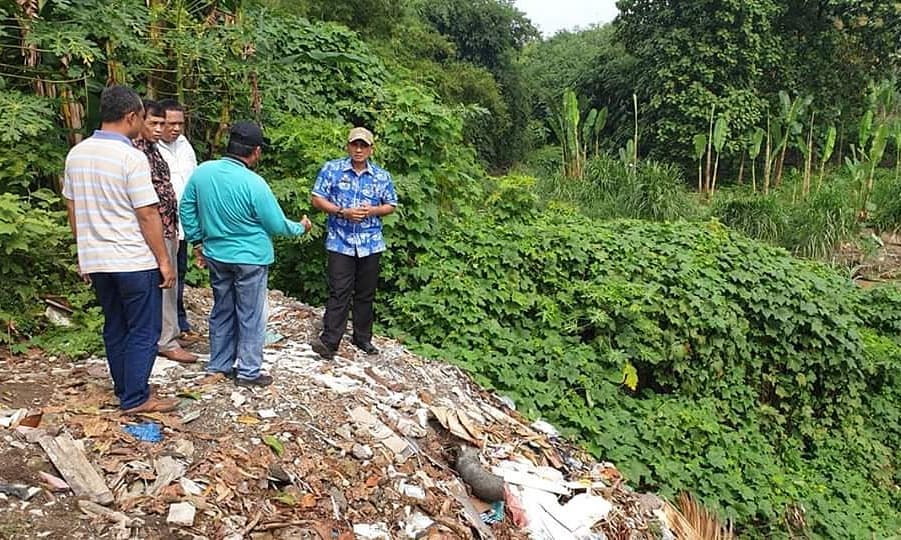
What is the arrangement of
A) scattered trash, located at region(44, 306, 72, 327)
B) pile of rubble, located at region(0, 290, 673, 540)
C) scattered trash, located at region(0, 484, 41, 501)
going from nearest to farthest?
scattered trash, located at region(0, 484, 41, 501) → pile of rubble, located at region(0, 290, 673, 540) → scattered trash, located at region(44, 306, 72, 327)

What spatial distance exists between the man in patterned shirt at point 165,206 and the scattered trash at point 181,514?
146 centimetres

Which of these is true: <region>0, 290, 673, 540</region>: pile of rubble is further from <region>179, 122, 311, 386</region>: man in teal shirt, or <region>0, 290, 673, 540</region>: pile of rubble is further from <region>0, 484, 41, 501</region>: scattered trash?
<region>179, 122, 311, 386</region>: man in teal shirt

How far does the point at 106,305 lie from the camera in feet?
10.2

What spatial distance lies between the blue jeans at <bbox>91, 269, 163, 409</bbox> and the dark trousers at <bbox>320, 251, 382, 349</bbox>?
51.3 inches

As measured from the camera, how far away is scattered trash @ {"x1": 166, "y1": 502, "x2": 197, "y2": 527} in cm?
257

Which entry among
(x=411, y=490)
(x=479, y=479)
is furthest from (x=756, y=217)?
(x=411, y=490)

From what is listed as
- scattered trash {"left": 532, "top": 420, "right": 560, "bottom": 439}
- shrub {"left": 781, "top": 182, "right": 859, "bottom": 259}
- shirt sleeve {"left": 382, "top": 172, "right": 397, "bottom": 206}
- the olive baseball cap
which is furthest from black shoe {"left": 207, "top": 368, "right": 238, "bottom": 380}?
shrub {"left": 781, "top": 182, "right": 859, "bottom": 259}

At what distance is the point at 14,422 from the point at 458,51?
70.5 ft

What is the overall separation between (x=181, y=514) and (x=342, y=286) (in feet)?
6.48

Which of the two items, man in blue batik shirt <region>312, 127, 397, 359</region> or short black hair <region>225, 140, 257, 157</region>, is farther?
man in blue batik shirt <region>312, 127, 397, 359</region>

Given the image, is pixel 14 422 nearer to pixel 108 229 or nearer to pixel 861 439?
pixel 108 229

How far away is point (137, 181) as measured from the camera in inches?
116

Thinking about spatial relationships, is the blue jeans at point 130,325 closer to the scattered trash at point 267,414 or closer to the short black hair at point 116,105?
the scattered trash at point 267,414

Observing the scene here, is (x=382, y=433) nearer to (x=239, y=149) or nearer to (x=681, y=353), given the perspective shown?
(x=239, y=149)
